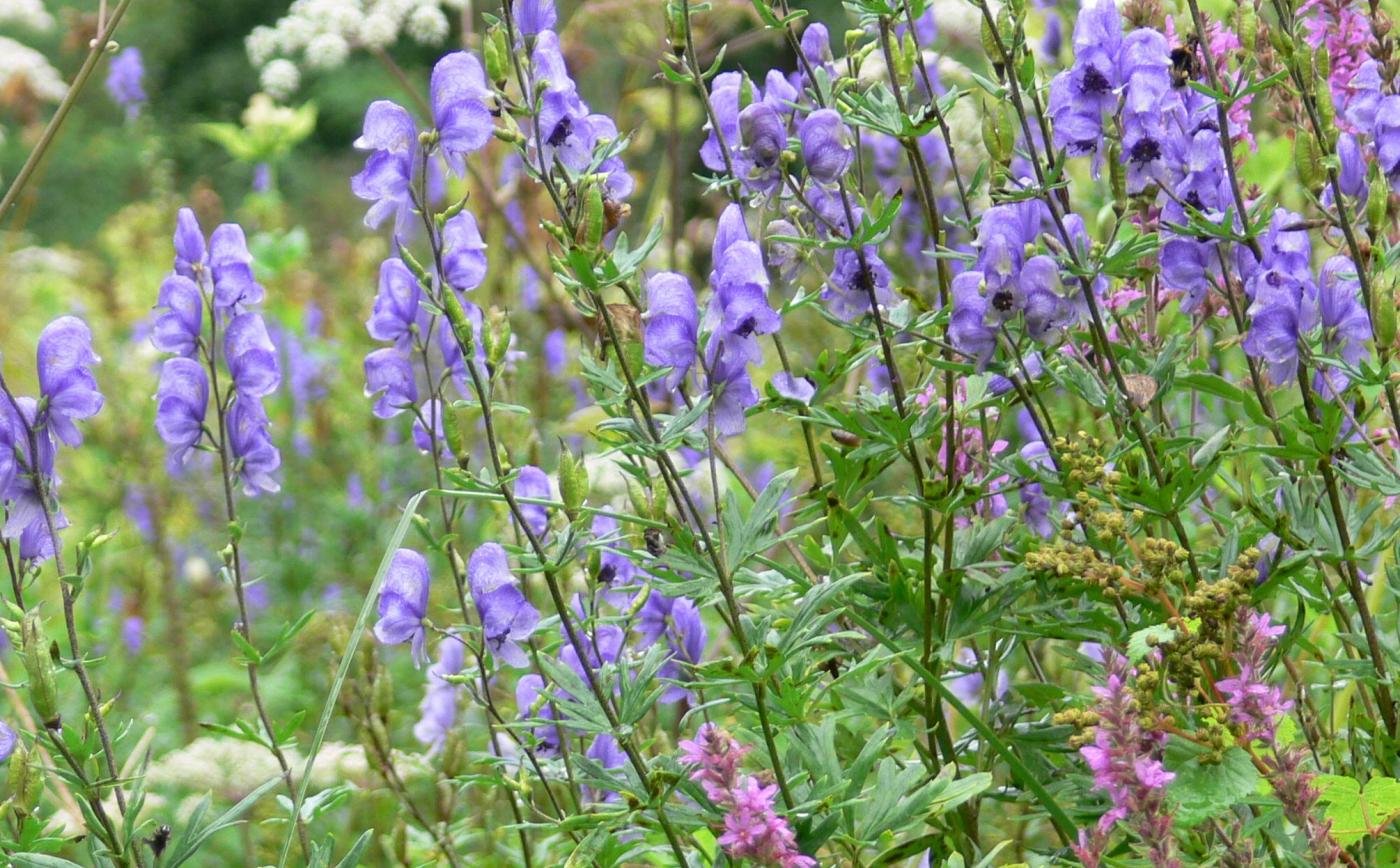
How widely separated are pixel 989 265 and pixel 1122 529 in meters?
0.37

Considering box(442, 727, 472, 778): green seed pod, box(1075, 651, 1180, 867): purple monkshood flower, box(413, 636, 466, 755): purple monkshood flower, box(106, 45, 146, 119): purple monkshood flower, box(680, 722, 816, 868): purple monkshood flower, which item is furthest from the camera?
box(106, 45, 146, 119): purple monkshood flower

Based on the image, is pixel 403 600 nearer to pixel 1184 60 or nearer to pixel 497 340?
pixel 497 340

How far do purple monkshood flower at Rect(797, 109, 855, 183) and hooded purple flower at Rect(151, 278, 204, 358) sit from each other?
2.73ft

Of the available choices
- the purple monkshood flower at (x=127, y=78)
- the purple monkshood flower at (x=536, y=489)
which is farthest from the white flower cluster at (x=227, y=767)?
the purple monkshood flower at (x=127, y=78)

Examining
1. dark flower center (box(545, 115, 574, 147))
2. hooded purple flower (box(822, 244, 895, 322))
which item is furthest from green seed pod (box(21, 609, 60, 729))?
hooded purple flower (box(822, 244, 895, 322))

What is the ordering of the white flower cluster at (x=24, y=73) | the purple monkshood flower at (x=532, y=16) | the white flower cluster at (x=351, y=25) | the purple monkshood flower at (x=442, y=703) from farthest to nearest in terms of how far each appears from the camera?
the white flower cluster at (x=24, y=73)
the white flower cluster at (x=351, y=25)
the purple monkshood flower at (x=442, y=703)
the purple monkshood flower at (x=532, y=16)

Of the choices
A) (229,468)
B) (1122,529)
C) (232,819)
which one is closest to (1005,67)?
(1122,529)

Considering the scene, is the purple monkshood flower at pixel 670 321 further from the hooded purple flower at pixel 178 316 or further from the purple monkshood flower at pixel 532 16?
the hooded purple flower at pixel 178 316

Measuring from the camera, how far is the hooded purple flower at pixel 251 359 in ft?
6.58

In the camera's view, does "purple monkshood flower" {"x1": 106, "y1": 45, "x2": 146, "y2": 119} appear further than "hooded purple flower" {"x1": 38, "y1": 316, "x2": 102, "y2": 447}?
Yes

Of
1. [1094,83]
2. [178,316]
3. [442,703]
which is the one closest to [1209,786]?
[1094,83]

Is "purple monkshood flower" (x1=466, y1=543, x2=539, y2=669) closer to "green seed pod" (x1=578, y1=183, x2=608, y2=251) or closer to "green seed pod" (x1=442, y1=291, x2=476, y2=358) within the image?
"green seed pod" (x1=442, y1=291, x2=476, y2=358)

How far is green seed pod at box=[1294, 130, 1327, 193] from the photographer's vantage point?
5.71 ft

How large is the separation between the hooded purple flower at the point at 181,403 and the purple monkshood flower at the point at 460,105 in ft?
1.73
